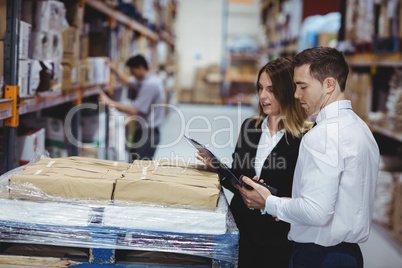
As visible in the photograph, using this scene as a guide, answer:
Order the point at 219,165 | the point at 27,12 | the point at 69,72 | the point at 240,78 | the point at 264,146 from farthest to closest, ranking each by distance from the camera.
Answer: the point at 240,78
the point at 69,72
the point at 27,12
the point at 264,146
the point at 219,165

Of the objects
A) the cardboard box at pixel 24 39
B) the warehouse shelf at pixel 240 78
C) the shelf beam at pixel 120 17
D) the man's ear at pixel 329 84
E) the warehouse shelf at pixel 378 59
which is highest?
the shelf beam at pixel 120 17

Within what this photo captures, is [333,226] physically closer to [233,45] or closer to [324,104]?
[324,104]

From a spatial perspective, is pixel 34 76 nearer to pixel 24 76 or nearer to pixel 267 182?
pixel 24 76

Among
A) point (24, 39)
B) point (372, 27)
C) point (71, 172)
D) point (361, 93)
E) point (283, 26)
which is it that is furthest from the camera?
point (283, 26)

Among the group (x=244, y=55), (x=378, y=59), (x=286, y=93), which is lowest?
(x=286, y=93)

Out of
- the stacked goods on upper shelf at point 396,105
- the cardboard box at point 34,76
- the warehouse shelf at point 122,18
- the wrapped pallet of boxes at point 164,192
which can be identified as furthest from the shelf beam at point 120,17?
the stacked goods on upper shelf at point 396,105

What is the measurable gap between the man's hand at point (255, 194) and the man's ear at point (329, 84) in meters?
0.47

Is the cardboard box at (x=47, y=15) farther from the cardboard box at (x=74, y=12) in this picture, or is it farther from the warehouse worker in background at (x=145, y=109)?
the warehouse worker in background at (x=145, y=109)

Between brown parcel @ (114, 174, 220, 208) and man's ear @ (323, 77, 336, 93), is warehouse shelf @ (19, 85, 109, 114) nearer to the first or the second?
brown parcel @ (114, 174, 220, 208)

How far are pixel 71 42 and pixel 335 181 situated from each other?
255 centimetres

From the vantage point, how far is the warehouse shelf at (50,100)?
2.57m

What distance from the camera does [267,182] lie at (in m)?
2.15

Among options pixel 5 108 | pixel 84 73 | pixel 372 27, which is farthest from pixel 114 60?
pixel 5 108

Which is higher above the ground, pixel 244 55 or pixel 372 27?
pixel 244 55
